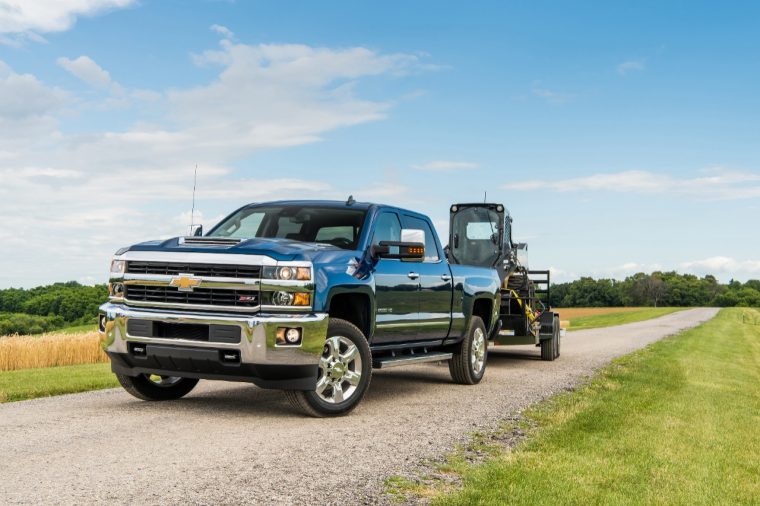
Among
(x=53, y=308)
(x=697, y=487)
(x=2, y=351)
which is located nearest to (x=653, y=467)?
(x=697, y=487)

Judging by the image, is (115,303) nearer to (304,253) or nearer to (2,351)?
(304,253)

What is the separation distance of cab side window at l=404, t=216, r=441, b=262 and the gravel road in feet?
5.93

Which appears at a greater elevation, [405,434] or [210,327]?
[210,327]

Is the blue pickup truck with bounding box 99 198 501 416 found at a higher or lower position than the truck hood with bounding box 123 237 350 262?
lower

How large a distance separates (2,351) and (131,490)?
1299cm

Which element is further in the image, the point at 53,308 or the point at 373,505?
→ the point at 53,308

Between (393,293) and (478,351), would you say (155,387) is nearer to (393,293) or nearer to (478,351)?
(393,293)

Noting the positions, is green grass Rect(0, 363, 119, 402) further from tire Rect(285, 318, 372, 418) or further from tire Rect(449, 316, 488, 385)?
tire Rect(449, 316, 488, 385)

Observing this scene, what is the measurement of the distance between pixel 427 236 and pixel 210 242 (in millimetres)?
3535

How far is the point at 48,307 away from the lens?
84750 millimetres

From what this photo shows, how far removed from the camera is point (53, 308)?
83.6 meters

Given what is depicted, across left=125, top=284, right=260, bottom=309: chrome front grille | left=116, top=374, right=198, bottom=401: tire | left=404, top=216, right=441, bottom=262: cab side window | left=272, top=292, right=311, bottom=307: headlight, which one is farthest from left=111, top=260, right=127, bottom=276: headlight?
left=404, top=216, right=441, bottom=262: cab side window

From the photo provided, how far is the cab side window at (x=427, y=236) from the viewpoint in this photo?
1040 cm

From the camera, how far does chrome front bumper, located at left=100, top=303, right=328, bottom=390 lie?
7465mm
